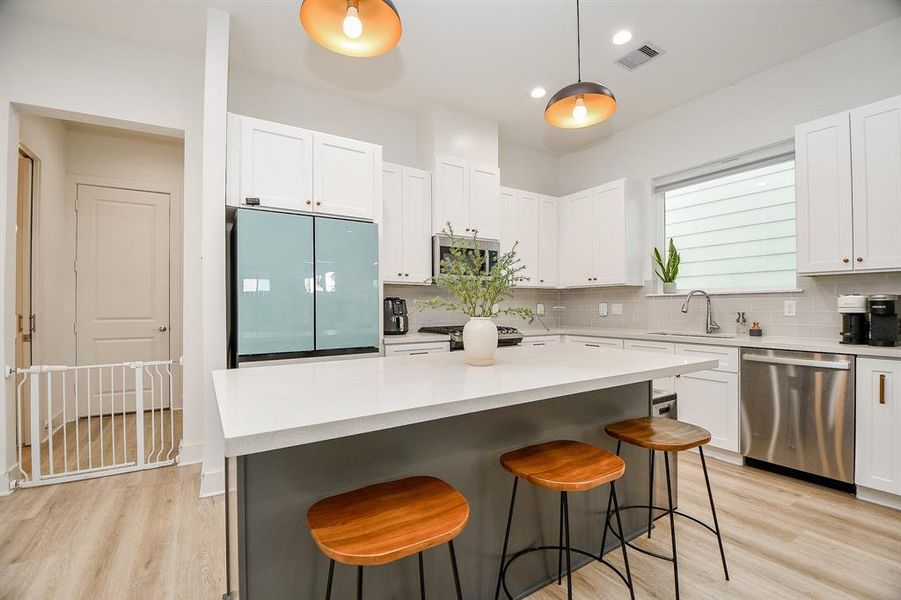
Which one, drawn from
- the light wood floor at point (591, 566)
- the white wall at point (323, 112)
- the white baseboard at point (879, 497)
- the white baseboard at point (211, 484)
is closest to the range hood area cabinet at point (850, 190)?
the white baseboard at point (879, 497)

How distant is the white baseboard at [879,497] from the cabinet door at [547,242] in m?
2.96

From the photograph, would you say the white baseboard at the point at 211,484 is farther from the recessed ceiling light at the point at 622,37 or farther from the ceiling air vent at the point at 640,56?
the ceiling air vent at the point at 640,56

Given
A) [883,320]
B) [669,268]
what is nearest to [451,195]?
[669,268]

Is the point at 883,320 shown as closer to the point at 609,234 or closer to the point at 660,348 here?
the point at 660,348

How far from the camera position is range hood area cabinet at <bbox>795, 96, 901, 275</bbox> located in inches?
102

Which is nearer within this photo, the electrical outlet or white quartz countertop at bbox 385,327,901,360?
white quartz countertop at bbox 385,327,901,360

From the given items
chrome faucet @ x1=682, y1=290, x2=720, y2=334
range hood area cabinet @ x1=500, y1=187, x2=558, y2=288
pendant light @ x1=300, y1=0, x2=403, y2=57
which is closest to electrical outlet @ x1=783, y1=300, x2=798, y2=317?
chrome faucet @ x1=682, y1=290, x2=720, y2=334

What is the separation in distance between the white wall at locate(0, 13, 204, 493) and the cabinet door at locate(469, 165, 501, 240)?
2366 mm

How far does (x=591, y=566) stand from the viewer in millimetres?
1922

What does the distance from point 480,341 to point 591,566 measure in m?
1.17

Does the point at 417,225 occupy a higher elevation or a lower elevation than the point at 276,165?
lower

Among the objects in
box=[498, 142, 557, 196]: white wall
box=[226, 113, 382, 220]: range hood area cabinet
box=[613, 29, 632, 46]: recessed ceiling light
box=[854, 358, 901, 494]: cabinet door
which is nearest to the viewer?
box=[854, 358, 901, 494]: cabinet door

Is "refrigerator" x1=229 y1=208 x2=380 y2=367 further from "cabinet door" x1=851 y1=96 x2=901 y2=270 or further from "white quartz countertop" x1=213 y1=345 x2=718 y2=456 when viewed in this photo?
"cabinet door" x1=851 y1=96 x2=901 y2=270

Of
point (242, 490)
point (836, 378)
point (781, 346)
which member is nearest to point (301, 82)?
point (242, 490)
